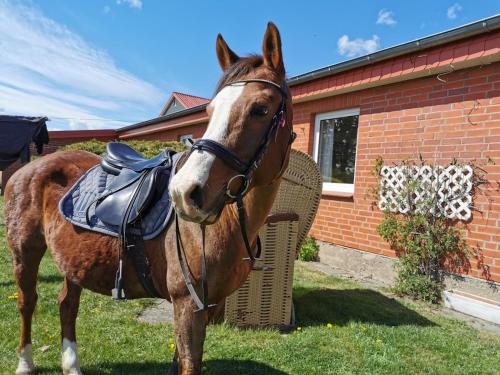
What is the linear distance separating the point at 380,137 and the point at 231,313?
12.2 feet

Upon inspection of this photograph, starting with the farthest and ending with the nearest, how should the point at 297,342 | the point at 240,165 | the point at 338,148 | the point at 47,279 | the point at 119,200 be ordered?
the point at 338,148 → the point at 47,279 → the point at 297,342 → the point at 119,200 → the point at 240,165

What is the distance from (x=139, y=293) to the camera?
7.15 feet

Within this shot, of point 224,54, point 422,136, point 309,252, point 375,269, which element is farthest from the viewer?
point 309,252

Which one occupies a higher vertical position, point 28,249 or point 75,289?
point 28,249

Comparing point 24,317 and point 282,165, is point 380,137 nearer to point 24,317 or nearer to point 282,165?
point 282,165

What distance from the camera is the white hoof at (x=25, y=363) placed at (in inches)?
104

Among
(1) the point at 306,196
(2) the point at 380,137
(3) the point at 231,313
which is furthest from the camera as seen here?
(2) the point at 380,137

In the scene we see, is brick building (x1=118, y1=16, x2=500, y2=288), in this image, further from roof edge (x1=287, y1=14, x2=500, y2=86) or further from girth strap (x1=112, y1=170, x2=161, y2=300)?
girth strap (x1=112, y1=170, x2=161, y2=300)

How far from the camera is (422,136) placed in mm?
5059

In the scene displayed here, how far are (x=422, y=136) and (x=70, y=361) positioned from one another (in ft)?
16.3

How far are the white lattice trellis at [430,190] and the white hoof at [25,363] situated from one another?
15.2 feet

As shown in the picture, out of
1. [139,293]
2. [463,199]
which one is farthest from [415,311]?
[139,293]

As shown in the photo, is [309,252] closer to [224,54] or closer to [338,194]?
[338,194]

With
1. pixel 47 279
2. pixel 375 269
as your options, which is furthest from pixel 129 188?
pixel 375 269
